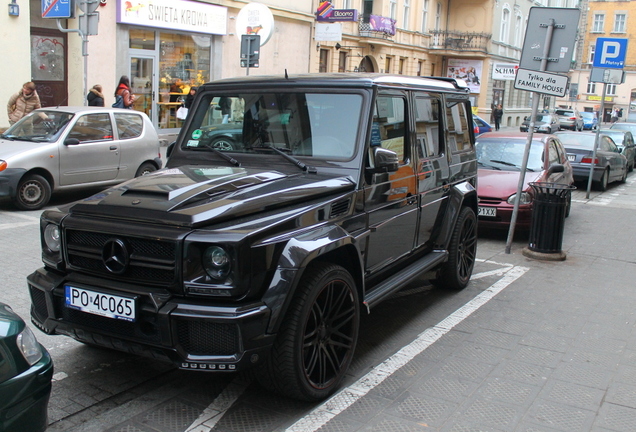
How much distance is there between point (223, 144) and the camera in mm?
4945

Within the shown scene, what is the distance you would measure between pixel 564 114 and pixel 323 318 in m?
48.4

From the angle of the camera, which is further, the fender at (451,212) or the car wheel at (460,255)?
the car wheel at (460,255)

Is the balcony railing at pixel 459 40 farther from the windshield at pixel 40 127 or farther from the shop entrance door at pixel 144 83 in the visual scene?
the windshield at pixel 40 127

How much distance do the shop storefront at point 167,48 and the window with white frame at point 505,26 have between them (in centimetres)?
3087

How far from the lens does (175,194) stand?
148 inches

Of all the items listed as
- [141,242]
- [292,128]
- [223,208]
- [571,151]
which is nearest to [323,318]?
[223,208]

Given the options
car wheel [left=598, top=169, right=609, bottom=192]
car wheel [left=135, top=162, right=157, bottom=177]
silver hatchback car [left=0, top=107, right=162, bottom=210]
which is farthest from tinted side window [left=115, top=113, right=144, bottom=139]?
car wheel [left=598, top=169, right=609, bottom=192]

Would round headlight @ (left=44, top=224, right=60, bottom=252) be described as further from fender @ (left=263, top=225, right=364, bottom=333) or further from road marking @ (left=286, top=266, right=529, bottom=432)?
road marking @ (left=286, top=266, right=529, bottom=432)

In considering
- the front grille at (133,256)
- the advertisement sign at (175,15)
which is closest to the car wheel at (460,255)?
the front grille at (133,256)

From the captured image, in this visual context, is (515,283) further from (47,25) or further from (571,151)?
(47,25)

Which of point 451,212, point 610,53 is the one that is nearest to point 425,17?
point 610,53

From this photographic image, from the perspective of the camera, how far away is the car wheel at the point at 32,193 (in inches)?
390

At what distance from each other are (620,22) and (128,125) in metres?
74.4

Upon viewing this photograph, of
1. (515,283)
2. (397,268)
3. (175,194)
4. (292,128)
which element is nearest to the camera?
(175,194)
